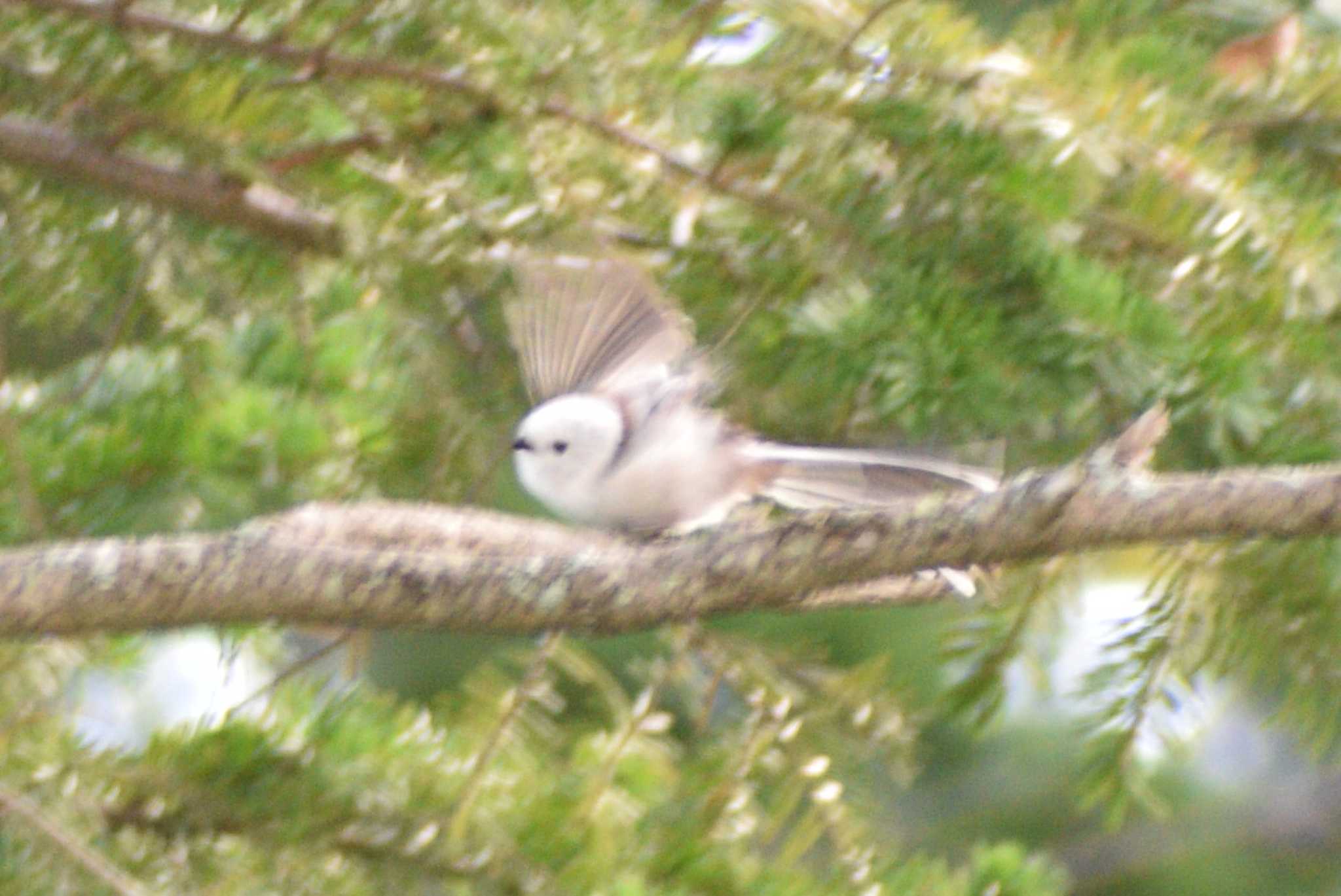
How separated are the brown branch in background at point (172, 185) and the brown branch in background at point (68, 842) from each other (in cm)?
47

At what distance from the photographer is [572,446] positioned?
953mm

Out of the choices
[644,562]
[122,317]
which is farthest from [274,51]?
[644,562]

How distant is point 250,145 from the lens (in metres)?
1.14

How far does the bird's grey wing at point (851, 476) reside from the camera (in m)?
0.86

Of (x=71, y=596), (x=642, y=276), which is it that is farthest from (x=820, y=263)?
(x=71, y=596)

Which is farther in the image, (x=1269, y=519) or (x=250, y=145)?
(x=250, y=145)

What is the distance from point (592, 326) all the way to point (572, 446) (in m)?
0.08

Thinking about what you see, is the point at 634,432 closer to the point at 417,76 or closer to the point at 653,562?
the point at 653,562

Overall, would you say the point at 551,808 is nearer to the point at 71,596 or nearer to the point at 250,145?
the point at 71,596

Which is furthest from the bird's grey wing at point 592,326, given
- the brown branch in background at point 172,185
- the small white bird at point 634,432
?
the brown branch in background at point 172,185

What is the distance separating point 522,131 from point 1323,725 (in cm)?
66

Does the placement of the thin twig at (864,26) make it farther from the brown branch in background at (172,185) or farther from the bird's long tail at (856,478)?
the brown branch in background at (172,185)

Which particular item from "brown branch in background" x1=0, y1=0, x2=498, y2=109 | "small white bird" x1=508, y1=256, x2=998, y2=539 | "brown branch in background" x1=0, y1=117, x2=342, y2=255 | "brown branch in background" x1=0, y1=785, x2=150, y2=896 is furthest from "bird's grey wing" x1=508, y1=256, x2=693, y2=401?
"brown branch in background" x1=0, y1=785, x2=150, y2=896

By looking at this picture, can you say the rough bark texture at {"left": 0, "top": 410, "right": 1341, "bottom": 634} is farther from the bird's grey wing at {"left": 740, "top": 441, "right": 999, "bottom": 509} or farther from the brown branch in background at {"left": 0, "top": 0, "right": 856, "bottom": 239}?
the brown branch in background at {"left": 0, "top": 0, "right": 856, "bottom": 239}
